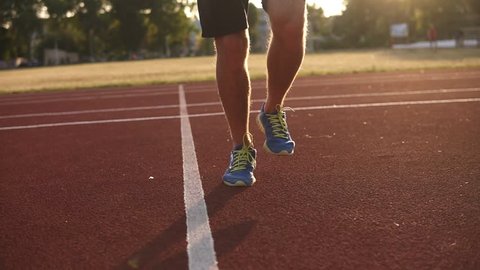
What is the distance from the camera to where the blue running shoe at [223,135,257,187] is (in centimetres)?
268

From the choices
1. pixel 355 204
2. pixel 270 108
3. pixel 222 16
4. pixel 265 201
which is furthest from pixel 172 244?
pixel 270 108

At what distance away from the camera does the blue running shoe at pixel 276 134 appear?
9.68 feet

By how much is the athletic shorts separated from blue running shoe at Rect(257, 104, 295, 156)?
0.60m

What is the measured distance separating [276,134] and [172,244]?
1.30 meters

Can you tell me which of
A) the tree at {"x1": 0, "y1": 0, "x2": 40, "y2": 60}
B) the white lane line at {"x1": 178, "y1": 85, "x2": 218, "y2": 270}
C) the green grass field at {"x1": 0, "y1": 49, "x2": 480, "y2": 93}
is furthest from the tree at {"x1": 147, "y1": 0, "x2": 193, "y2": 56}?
the white lane line at {"x1": 178, "y1": 85, "x2": 218, "y2": 270}

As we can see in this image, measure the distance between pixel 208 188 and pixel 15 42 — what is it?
79802 mm

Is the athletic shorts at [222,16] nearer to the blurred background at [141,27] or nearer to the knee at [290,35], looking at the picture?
the knee at [290,35]

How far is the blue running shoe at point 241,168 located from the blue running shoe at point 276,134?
0.63ft

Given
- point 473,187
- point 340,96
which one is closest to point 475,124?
point 473,187

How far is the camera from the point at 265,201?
2.38 metres

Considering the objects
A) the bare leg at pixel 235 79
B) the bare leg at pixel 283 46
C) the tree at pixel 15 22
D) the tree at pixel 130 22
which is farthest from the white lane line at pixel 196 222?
the tree at pixel 130 22

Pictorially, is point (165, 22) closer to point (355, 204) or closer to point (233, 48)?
point (233, 48)

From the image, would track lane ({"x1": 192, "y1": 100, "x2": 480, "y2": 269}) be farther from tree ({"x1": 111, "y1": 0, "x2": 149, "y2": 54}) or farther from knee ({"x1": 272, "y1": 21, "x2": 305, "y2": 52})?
tree ({"x1": 111, "y1": 0, "x2": 149, "y2": 54})

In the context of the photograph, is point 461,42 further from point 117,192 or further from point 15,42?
point 15,42
